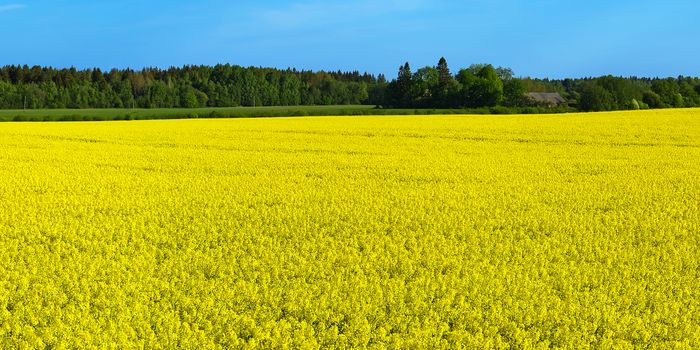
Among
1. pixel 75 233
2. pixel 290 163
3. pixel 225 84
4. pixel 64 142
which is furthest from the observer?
pixel 225 84

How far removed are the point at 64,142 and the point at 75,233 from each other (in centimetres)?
2113

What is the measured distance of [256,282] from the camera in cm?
822

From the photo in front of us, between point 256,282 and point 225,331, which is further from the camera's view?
point 256,282

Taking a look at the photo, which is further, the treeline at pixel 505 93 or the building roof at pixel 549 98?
the building roof at pixel 549 98

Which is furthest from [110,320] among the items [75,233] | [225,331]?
[75,233]

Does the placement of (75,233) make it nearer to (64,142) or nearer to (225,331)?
(225,331)

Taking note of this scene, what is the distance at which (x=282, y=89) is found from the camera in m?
142

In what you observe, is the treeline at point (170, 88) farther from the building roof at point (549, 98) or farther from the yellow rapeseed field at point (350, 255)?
the yellow rapeseed field at point (350, 255)

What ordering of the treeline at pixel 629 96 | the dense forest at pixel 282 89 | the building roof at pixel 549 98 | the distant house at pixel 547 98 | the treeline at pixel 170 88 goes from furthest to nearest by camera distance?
the treeline at pixel 170 88
the building roof at pixel 549 98
the distant house at pixel 547 98
the dense forest at pixel 282 89
the treeline at pixel 629 96

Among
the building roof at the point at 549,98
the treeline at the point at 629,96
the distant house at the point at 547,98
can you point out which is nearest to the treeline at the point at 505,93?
the treeline at the point at 629,96

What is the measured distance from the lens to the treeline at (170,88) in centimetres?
12044

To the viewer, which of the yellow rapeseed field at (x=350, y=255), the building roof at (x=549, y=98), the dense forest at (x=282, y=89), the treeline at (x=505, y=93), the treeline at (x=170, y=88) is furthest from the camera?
the treeline at (x=170, y=88)

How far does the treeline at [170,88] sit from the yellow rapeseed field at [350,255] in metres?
107

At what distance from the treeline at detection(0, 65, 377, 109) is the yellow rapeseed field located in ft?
349
